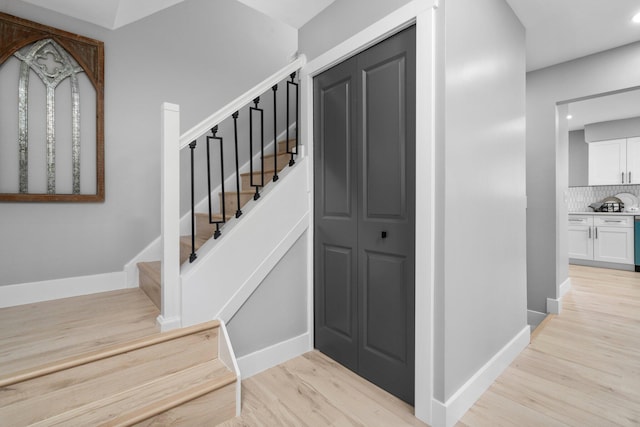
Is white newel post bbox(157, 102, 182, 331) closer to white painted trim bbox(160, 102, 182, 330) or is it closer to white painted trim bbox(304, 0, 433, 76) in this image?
white painted trim bbox(160, 102, 182, 330)

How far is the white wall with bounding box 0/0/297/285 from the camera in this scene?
2.12 m

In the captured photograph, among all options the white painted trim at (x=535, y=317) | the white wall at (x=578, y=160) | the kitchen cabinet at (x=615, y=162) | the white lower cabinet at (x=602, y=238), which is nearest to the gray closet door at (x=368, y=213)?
the white painted trim at (x=535, y=317)

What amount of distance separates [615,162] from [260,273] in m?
6.45

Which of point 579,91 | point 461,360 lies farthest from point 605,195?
point 461,360

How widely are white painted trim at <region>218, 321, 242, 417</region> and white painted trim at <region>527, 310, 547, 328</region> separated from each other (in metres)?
2.90

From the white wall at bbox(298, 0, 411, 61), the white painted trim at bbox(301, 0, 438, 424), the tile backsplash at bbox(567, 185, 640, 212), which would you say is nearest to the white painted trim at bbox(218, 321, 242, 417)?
the white painted trim at bbox(301, 0, 438, 424)

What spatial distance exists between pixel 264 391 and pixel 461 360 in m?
1.10

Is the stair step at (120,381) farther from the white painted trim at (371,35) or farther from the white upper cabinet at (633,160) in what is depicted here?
the white upper cabinet at (633,160)

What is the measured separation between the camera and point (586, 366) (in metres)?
2.03

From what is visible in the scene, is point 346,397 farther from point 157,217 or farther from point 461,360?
point 157,217

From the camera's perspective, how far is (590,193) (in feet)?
18.9

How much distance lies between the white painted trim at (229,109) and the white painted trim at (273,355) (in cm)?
133

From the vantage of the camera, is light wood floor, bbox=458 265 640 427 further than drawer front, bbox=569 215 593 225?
No

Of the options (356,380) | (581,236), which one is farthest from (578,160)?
(356,380)
